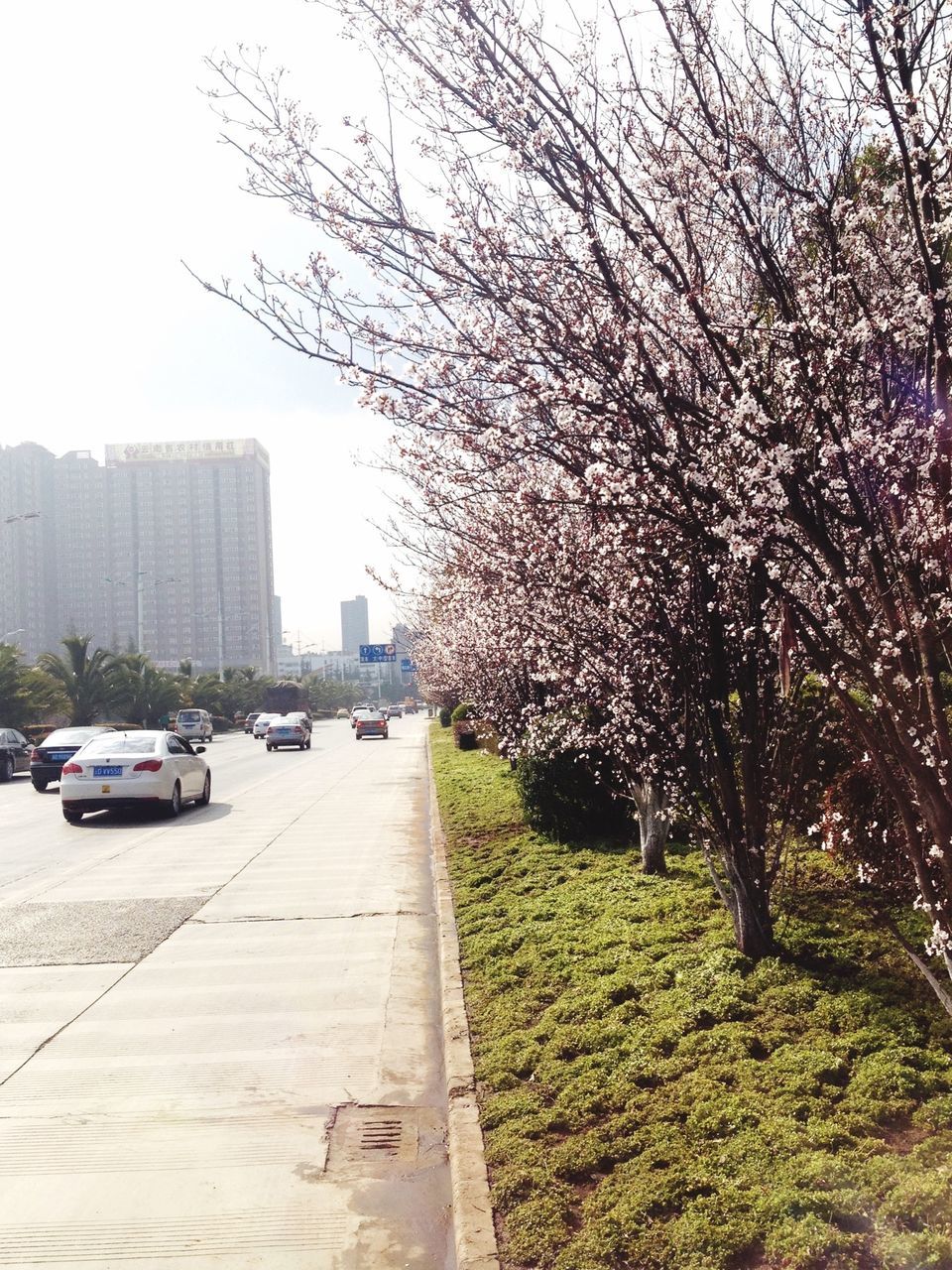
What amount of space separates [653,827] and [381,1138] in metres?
4.39

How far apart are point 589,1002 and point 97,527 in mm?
115308

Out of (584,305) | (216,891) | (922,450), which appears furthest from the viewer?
(216,891)

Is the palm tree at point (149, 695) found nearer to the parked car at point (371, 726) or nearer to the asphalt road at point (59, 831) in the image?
the parked car at point (371, 726)

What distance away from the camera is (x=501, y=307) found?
4.12 metres

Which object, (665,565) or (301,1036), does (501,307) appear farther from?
(301,1036)

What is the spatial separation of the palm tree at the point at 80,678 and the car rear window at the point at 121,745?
91.6 ft

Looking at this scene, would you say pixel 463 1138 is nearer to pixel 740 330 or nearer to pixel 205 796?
pixel 740 330

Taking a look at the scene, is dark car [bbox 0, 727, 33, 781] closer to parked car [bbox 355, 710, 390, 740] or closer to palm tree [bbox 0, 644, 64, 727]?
palm tree [bbox 0, 644, 64, 727]

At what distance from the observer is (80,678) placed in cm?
4378

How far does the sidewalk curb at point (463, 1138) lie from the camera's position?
3.54m

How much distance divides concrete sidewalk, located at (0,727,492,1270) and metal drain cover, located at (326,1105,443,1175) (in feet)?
0.04

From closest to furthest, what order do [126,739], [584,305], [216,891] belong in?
[584,305] → [216,891] → [126,739]

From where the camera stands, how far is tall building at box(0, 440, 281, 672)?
4309 inches

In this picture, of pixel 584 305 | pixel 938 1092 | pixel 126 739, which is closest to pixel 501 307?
pixel 584 305
